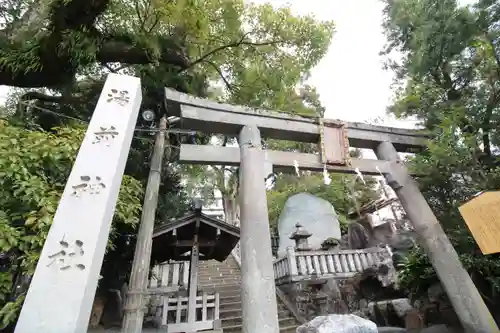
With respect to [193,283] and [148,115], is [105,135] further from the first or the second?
[148,115]

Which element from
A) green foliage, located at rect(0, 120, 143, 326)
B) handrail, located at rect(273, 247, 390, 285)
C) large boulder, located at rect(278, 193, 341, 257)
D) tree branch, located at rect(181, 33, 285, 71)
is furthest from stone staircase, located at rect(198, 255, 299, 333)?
tree branch, located at rect(181, 33, 285, 71)

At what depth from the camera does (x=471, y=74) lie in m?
5.58

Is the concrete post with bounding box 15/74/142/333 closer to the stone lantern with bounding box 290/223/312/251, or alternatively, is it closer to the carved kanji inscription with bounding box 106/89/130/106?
the carved kanji inscription with bounding box 106/89/130/106

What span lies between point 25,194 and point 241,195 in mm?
2849

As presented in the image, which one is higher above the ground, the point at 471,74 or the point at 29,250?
the point at 471,74

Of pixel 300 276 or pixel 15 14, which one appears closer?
pixel 15 14

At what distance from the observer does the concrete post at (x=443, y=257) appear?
13.4 ft

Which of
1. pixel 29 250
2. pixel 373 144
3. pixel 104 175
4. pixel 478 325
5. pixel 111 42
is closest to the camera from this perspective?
pixel 104 175

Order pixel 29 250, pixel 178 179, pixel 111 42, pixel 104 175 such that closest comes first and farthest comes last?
pixel 104 175, pixel 29 250, pixel 111 42, pixel 178 179

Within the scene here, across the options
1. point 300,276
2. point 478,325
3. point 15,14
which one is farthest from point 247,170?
point 15,14

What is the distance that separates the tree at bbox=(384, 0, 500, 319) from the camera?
470 cm

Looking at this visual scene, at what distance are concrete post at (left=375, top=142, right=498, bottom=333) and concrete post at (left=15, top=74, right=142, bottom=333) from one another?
4.94 meters

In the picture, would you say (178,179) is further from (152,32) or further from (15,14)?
(15,14)

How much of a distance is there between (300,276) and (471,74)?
611 cm
